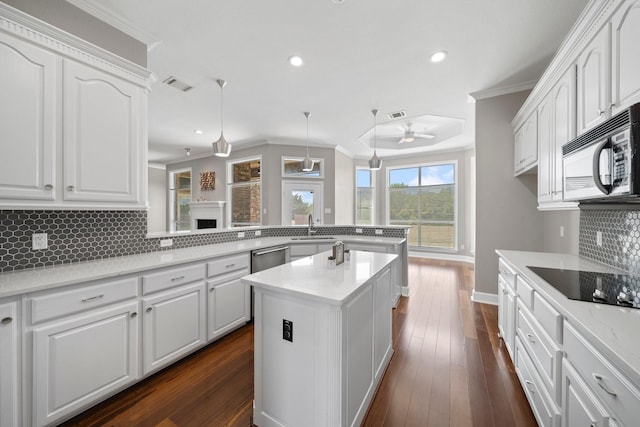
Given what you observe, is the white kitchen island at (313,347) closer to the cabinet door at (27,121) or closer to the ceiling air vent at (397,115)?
the cabinet door at (27,121)

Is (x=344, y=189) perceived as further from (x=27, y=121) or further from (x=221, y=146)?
(x=27, y=121)

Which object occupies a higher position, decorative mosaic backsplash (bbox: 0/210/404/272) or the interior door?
the interior door

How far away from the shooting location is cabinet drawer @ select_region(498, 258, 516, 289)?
78.3 inches

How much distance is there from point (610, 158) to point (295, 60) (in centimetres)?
276

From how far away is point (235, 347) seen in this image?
95.5 inches

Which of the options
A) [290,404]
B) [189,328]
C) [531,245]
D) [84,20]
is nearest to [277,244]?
[189,328]

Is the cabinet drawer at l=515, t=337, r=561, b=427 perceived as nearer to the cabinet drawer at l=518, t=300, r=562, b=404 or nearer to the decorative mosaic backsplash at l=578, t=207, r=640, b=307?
the cabinet drawer at l=518, t=300, r=562, b=404

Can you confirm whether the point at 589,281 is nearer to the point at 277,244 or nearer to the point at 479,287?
the point at 479,287

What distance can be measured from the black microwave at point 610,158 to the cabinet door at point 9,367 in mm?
3051

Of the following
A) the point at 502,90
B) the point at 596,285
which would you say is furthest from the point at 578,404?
the point at 502,90

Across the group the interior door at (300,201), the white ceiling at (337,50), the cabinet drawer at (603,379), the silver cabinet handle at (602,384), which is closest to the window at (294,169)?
the interior door at (300,201)

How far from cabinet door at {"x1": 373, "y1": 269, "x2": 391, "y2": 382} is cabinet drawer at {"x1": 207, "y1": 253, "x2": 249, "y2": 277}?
157 cm

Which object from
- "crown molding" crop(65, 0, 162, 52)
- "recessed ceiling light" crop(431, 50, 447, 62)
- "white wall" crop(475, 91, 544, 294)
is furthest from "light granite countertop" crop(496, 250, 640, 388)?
"crown molding" crop(65, 0, 162, 52)

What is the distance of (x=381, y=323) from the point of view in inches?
77.3
